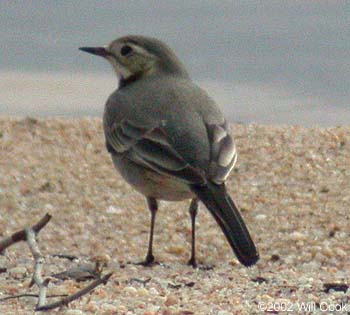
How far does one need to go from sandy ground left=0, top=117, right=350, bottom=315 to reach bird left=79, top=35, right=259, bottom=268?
0.99 ft

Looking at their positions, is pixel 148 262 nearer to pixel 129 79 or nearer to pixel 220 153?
pixel 220 153

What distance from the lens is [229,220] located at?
7.12 meters

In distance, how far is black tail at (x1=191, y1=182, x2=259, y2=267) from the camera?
7.03 metres

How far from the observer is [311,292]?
22.0ft

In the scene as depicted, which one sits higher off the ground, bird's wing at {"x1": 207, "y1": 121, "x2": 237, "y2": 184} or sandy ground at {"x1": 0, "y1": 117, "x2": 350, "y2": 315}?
bird's wing at {"x1": 207, "y1": 121, "x2": 237, "y2": 184}

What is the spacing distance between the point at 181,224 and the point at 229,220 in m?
1.50

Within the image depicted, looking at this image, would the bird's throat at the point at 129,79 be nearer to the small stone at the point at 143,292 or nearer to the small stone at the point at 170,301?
the small stone at the point at 143,292

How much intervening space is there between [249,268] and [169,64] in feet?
5.84

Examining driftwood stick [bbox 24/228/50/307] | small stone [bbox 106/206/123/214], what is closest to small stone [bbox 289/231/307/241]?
small stone [bbox 106/206/123/214]

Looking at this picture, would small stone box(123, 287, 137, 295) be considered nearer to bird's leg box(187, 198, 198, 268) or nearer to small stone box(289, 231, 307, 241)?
bird's leg box(187, 198, 198, 268)

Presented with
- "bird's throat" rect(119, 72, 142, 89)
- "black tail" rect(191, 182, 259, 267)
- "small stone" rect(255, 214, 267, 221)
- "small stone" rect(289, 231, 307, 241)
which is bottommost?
"small stone" rect(289, 231, 307, 241)

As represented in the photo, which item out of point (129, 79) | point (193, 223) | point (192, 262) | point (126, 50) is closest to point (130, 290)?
point (192, 262)

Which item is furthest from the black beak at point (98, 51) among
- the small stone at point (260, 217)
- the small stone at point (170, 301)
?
the small stone at point (170, 301)

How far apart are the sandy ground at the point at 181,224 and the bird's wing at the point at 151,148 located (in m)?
0.60
